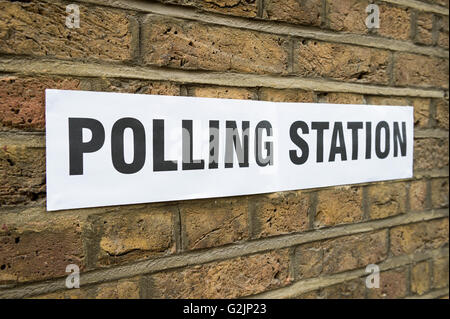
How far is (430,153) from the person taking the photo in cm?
92

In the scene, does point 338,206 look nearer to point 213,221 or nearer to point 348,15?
point 213,221

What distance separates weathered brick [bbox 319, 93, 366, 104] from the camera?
2.50 feet

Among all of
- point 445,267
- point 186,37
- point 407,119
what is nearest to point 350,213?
point 407,119

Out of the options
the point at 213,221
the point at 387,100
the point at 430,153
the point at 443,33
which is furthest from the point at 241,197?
the point at 443,33

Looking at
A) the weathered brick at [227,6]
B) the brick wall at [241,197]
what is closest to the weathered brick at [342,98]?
the brick wall at [241,197]

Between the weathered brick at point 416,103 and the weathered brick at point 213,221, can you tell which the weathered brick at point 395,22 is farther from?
the weathered brick at point 213,221

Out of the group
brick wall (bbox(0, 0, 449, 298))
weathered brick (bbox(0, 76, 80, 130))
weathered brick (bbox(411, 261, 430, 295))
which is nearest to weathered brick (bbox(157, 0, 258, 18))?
brick wall (bbox(0, 0, 449, 298))

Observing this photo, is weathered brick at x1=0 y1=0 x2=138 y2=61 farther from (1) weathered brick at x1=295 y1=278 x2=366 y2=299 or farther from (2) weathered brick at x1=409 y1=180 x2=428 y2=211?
(2) weathered brick at x1=409 y1=180 x2=428 y2=211

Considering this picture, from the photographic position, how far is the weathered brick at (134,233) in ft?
1.92

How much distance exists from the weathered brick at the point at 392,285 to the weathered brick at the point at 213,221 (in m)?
0.36

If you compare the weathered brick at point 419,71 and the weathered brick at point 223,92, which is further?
the weathered brick at point 419,71
